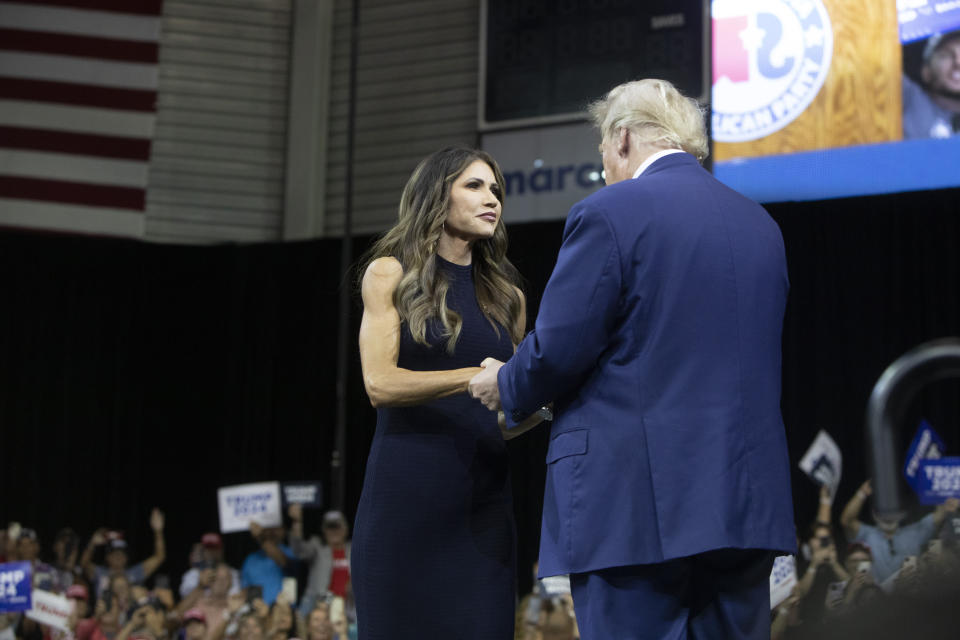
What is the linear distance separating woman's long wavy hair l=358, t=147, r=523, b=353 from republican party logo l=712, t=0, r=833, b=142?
499cm

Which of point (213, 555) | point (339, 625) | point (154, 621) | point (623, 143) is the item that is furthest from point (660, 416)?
point (213, 555)

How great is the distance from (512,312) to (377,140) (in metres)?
8.44

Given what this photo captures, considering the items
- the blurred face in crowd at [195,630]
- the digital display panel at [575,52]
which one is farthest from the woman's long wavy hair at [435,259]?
the digital display panel at [575,52]

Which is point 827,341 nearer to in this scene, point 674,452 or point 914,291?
point 914,291

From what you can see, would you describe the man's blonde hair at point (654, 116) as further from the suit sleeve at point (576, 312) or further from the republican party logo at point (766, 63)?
the republican party logo at point (766, 63)

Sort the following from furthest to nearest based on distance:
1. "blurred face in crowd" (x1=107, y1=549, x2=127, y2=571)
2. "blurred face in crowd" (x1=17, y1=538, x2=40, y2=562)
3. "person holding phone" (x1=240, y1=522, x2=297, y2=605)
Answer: "blurred face in crowd" (x1=17, y1=538, x2=40, y2=562)
"blurred face in crowd" (x1=107, y1=549, x2=127, y2=571)
"person holding phone" (x1=240, y1=522, x2=297, y2=605)

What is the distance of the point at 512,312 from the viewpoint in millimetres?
2412

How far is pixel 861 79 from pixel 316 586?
4.75 meters

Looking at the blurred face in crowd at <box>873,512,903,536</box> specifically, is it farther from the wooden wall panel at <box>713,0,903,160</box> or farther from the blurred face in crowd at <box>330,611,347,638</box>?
the blurred face in crowd at <box>330,611,347,638</box>

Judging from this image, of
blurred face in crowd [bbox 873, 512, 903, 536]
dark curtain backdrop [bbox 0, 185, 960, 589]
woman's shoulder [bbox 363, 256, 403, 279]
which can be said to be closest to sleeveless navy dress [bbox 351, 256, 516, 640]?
woman's shoulder [bbox 363, 256, 403, 279]

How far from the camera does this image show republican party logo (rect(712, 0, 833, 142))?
6891mm

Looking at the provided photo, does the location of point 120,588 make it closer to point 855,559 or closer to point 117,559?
point 117,559

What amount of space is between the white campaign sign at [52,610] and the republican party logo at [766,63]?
4561 mm

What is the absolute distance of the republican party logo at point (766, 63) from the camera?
22.6 feet
